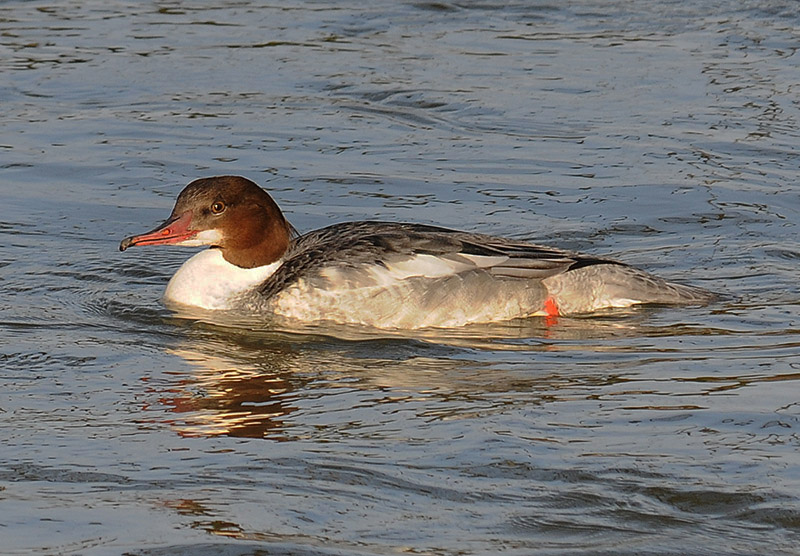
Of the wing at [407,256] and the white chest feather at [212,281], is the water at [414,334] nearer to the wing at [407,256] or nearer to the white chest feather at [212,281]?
the white chest feather at [212,281]

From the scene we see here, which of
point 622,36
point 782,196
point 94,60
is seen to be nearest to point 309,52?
point 94,60

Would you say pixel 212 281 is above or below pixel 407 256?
below

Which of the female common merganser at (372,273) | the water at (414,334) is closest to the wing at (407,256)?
the female common merganser at (372,273)

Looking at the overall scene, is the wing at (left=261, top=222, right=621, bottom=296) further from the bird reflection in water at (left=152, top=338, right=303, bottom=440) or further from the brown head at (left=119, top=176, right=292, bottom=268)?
the bird reflection in water at (left=152, top=338, right=303, bottom=440)

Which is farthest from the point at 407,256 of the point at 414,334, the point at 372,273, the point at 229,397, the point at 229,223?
the point at 229,397

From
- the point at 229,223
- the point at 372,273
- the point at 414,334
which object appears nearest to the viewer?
the point at 414,334

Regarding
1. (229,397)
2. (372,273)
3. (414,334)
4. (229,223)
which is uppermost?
(229,223)

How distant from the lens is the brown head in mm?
8547

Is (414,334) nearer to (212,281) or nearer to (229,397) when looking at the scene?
(212,281)

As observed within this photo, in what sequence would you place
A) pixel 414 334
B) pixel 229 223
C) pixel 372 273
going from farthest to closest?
pixel 229 223, pixel 372 273, pixel 414 334

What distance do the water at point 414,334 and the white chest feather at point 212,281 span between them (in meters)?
0.20

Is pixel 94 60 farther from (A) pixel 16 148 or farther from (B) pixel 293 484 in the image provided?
(B) pixel 293 484

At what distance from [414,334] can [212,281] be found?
126 cm

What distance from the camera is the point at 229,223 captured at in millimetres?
8711
